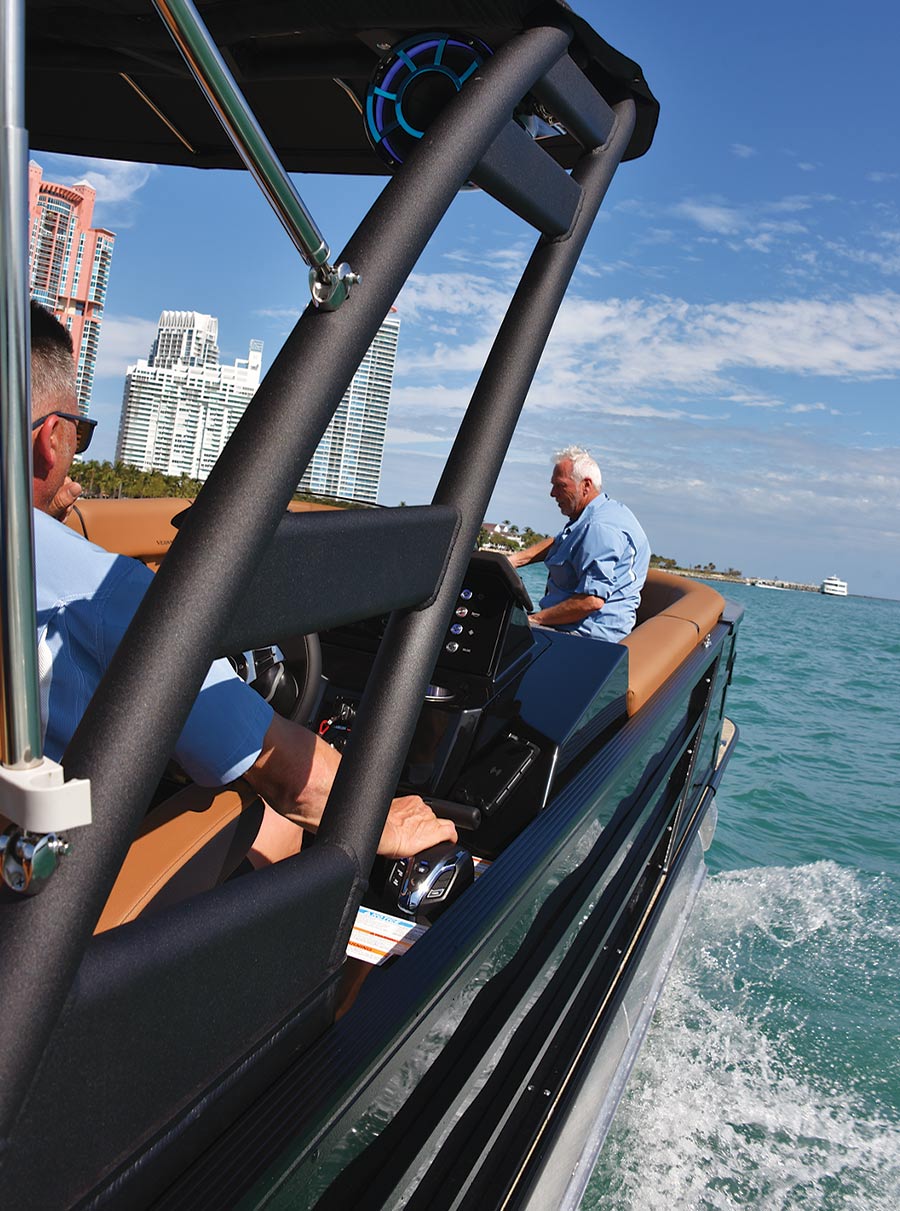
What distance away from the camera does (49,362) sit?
125cm

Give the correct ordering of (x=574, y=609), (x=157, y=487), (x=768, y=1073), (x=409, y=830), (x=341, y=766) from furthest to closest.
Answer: (x=157, y=487)
(x=574, y=609)
(x=768, y=1073)
(x=409, y=830)
(x=341, y=766)

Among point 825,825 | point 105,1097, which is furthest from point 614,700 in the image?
point 825,825

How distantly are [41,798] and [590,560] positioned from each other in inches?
154

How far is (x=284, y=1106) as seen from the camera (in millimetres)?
950

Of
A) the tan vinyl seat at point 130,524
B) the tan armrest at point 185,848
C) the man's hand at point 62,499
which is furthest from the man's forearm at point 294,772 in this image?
the tan vinyl seat at point 130,524

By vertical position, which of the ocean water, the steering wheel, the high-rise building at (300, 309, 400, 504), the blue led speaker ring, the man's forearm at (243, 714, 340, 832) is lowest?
the ocean water

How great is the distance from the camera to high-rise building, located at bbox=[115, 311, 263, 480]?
1.47 m

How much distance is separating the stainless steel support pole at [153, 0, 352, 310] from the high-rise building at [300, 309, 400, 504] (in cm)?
9

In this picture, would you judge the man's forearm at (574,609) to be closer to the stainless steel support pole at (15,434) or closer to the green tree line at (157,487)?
the green tree line at (157,487)

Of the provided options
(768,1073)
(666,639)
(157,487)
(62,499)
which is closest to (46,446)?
(62,499)

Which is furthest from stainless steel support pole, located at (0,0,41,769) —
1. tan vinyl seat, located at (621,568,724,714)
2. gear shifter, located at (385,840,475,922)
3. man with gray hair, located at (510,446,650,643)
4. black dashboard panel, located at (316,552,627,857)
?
man with gray hair, located at (510,446,650,643)

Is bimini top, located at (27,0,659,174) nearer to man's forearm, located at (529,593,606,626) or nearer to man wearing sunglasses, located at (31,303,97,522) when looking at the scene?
man wearing sunglasses, located at (31,303,97,522)

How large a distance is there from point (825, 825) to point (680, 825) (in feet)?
Result: 16.9

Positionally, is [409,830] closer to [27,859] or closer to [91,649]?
[91,649]
